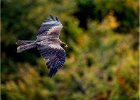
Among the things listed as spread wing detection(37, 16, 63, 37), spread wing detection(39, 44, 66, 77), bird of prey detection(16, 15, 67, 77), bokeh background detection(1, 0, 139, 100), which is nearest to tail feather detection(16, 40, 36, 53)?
bird of prey detection(16, 15, 67, 77)

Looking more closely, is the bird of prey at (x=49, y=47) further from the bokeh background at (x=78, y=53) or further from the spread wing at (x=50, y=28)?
the bokeh background at (x=78, y=53)

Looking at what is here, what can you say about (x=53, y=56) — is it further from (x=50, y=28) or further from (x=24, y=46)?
(x=50, y=28)

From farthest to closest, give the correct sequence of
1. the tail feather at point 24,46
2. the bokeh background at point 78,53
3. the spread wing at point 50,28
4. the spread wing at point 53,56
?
1. the bokeh background at point 78,53
2. the spread wing at point 50,28
3. the tail feather at point 24,46
4. the spread wing at point 53,56

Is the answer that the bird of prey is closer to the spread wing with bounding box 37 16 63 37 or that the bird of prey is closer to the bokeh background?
the spread wing with bounding box 37 16 63 37

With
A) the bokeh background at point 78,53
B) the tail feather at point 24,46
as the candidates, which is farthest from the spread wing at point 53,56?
the bokeh background at point 78,53

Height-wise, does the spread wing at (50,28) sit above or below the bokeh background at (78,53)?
above

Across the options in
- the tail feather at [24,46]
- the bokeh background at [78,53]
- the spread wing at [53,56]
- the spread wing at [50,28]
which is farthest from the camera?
the bokeh background at [78,53]

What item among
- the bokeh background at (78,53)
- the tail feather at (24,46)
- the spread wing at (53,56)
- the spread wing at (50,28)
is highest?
the spread wing at (53,56)
